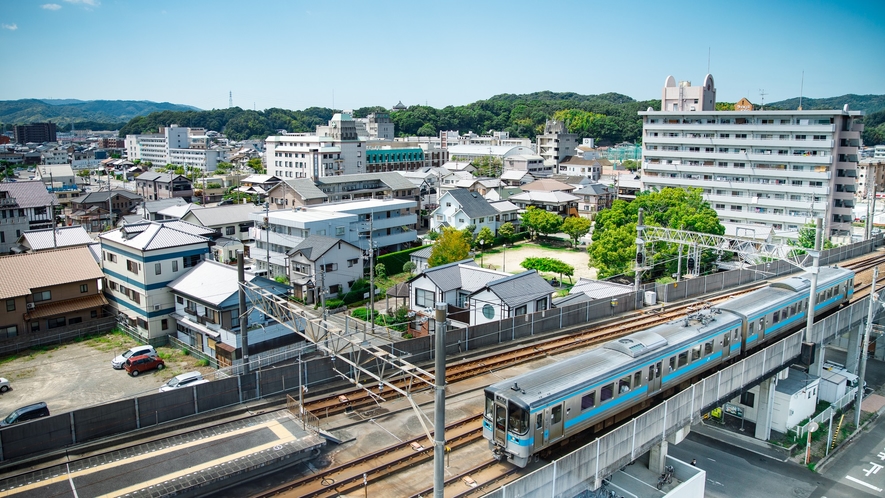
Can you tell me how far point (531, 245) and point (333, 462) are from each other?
34.8m

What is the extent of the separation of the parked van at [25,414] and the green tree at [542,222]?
33.3 m

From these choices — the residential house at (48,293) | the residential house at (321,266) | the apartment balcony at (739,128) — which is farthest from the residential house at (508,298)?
the apartment balcony at (739,128)

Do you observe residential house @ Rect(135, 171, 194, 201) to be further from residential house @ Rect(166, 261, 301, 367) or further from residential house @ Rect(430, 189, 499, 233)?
residential house @ Rect(166, 261, 301, 367)

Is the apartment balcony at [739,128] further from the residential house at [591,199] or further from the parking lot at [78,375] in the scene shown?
the parking lot at [78,375]

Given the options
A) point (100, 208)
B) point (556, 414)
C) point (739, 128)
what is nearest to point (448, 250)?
point (556, 414)

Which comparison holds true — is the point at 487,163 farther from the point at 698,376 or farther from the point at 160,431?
the point at 160,431

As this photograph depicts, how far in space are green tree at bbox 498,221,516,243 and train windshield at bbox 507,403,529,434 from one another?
33612 millimetres

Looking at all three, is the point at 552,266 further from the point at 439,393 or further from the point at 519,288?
the point at 439,393

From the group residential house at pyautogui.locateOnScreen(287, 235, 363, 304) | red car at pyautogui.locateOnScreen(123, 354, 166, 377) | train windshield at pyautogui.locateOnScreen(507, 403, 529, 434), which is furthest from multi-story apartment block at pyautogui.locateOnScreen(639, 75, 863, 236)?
red car at pyautogui.locateOnScreen(123, 354, 166, 377)

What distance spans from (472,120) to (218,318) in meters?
102

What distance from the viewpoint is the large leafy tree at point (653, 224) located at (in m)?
30.2

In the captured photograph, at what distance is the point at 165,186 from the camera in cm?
5525

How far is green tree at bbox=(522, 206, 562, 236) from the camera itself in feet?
144

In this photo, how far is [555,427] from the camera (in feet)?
36.8
